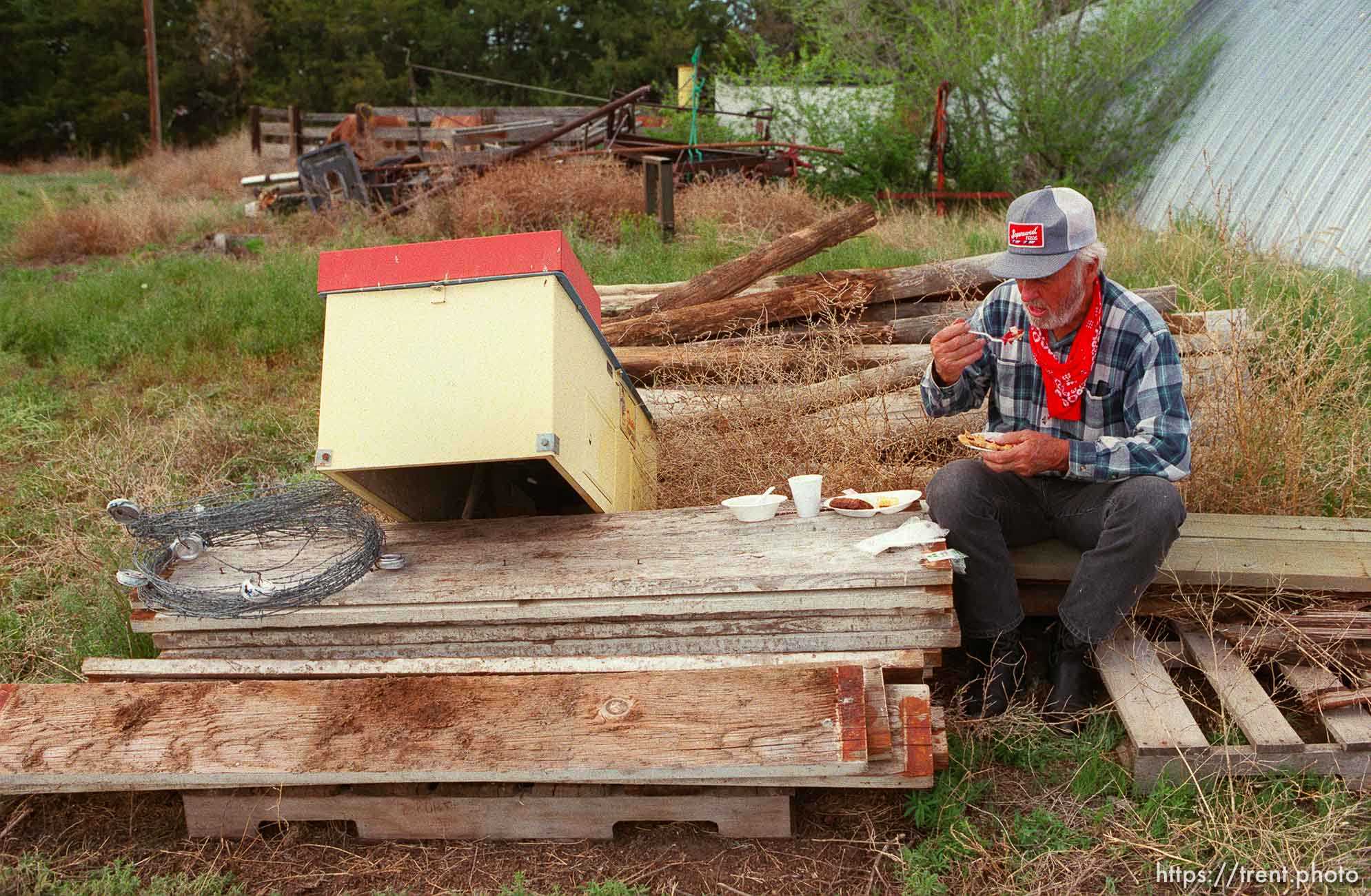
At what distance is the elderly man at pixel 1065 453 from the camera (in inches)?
118

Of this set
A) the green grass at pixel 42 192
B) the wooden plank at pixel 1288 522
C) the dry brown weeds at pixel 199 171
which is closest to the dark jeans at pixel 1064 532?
the wooden plank at pixel 1288 522

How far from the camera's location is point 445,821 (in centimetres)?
283

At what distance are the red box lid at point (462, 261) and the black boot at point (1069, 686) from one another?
Result: 189 centimetres

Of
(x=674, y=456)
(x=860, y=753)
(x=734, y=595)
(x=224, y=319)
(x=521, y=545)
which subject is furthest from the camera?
(x=224, y=319)

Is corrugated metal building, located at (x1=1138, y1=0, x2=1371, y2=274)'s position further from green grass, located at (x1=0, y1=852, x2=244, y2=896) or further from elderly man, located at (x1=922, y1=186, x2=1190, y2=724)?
green grass, located at (x1=0, y1=852, x2=244, y2=896)

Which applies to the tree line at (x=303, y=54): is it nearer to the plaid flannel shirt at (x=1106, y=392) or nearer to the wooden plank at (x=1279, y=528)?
the plaid flannel shirt at (x=1106, y=392)

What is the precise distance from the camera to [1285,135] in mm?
8555

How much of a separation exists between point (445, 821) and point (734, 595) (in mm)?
1011

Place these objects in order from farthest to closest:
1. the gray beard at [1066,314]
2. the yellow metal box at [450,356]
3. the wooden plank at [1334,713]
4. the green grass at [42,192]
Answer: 1. the green grass at [42,192]
2. the gray beard at [1066,314]
3. the yellow metal box at [450,356]
4. the wooden plank at [1334,713]

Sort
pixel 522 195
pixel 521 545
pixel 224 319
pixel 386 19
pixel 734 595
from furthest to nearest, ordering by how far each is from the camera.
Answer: pixel 386 19 < pixel 522 195 < pixel 224 319 < pixel 521 545 < pixel 734 595

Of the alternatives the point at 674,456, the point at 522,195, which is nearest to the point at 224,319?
the point at 522,195

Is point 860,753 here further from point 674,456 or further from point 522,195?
point 522,195

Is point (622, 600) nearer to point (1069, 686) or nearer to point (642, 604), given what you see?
point (642, 604)

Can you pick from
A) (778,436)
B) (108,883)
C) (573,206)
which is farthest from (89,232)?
(108,883)
